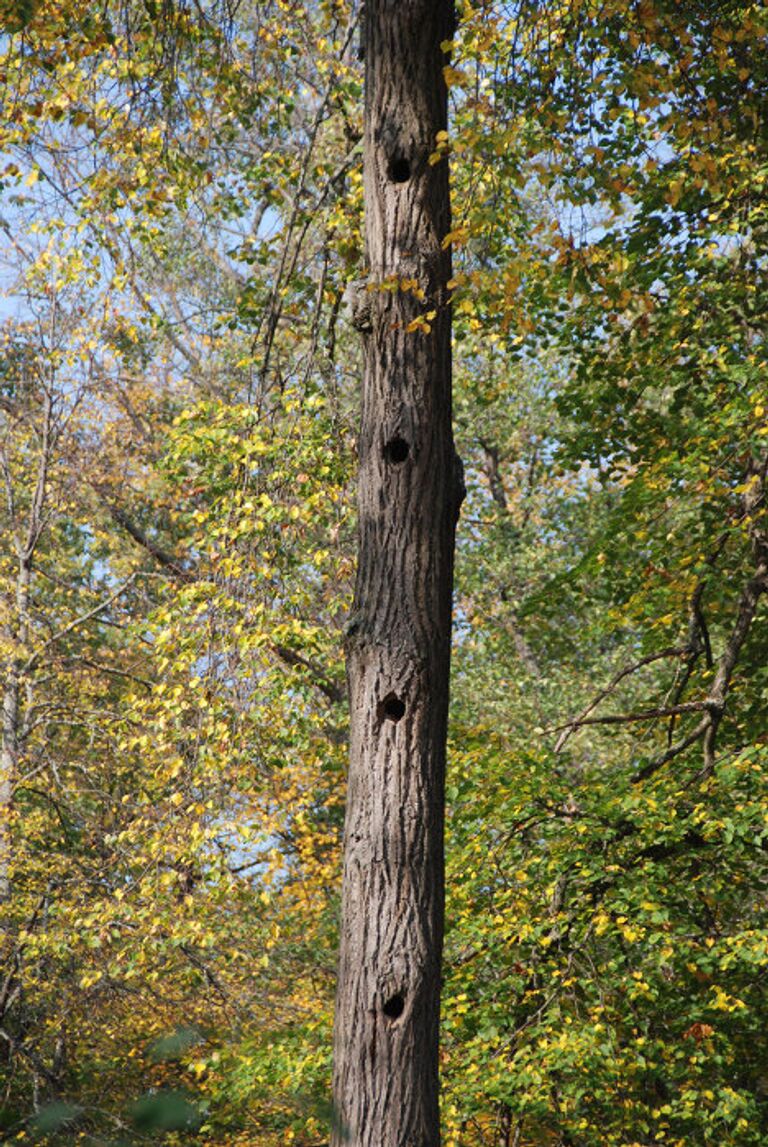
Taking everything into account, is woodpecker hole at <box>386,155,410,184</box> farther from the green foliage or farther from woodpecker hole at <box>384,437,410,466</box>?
woodpecker hole at <box>384,437,410,466</box>

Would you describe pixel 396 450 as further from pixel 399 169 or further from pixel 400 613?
pixel 399 169

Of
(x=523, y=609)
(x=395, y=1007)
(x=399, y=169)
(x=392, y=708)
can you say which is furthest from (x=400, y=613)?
(x=523, y=609)

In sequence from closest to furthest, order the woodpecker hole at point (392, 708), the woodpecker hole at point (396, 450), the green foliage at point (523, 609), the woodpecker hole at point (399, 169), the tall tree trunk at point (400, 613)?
the tall tree trunk at point (400, 613), the woodpecker hole at point (392, 708), the woodpecker hole at point (396, 450), the woodpecker hole at point (399, 169), the green foliage at point (523, 609)

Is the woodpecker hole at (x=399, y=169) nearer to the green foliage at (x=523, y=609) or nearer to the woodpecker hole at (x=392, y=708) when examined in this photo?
the green foliage at (x=523, y=609)

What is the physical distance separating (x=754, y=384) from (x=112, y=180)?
3967 millimetres

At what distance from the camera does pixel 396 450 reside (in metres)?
4.12

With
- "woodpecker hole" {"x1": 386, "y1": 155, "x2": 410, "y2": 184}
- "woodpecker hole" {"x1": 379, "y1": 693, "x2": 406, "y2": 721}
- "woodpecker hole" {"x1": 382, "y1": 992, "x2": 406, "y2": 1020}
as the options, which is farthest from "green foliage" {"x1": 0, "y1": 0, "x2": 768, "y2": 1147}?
"woodpecker hole" {"x1": 379, "y1": 693, "x2": 406, "y2": 721}

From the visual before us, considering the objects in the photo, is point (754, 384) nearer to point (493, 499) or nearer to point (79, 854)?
point (79, 854)

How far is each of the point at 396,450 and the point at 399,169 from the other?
101 centimetres

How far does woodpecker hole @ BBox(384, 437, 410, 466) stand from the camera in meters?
4.10

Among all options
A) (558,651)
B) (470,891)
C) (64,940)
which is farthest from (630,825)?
(558,651)

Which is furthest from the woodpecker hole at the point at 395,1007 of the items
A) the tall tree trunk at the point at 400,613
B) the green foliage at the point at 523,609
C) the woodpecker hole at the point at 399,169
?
the woodpecker hole at the point at 399,169

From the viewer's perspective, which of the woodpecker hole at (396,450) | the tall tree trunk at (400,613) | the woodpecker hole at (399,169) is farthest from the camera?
the woodpecker hole at (399,169)

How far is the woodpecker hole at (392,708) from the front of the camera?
3.89m
